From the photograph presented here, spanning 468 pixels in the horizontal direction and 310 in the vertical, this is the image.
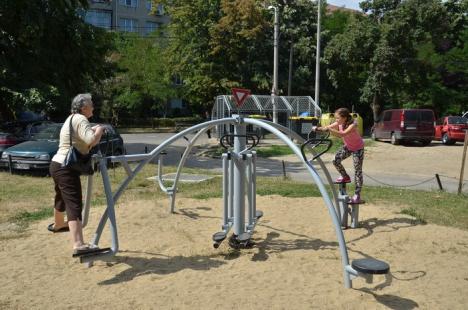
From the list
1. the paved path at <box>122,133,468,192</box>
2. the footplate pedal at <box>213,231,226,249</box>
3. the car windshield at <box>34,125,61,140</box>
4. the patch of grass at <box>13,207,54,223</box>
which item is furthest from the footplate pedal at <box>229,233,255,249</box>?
the car windshield at <box>34,125,61,140</box>

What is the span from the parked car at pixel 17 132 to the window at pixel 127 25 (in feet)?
150

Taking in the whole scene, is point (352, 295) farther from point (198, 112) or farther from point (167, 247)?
point (198, 112)

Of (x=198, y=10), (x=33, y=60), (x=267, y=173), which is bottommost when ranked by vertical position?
(x=267, y=173)

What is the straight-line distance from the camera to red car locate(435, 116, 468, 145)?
25.0 m

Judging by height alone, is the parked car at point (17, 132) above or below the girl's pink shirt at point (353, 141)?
below

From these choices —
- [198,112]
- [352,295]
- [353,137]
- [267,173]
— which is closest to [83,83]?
[267,173]

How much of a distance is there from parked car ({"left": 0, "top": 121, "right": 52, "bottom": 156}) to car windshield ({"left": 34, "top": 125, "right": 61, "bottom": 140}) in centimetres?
36

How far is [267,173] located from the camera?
14938 millimetres

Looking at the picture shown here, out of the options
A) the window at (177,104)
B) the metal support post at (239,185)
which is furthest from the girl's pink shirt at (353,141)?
the window at (177,104)

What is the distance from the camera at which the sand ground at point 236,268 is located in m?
4.71

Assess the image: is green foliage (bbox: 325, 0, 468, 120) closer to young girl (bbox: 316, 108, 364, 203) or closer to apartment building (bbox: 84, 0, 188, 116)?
apartment building (bbox: 84, 0, 188, 116)

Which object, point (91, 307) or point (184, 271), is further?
point (184, 271)

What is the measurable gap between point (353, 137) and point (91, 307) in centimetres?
439

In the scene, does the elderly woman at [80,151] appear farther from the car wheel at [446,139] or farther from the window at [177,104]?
the window at [177,104]
